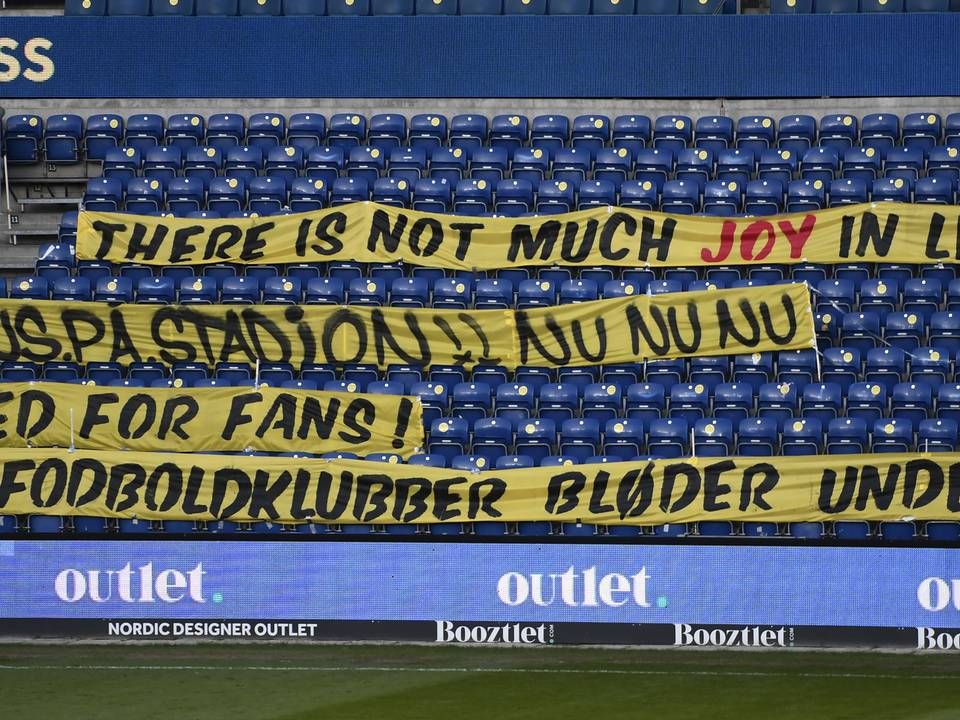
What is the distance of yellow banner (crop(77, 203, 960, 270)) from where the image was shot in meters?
18.8

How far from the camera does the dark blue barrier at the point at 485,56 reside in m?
21.6

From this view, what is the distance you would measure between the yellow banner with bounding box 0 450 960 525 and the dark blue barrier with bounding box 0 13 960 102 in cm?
761

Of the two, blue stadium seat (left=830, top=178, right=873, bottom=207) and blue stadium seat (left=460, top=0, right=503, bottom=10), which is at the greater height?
blue stadium seat (left=460, top=0, right=503, bottom=10)

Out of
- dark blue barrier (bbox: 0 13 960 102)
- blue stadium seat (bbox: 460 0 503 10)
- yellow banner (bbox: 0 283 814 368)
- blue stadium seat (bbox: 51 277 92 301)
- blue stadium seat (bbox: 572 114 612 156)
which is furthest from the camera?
blue stadium seat (bbox: 460 0 503 10)

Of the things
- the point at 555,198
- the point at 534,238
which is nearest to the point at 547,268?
the point at 534,238

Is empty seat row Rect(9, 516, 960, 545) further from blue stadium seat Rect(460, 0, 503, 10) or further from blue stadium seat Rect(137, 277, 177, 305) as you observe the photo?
blue stadium seat Rect(460, 0, 503, 10)

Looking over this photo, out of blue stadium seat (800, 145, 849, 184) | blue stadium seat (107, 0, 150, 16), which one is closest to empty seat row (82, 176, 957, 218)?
blue stadium seat (800, 145, 849, 184)

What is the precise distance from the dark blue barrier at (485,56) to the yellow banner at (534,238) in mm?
3417

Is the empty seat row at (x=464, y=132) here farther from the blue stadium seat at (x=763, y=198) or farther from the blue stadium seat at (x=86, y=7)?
the blue stadium seat at (x=86, y=7)

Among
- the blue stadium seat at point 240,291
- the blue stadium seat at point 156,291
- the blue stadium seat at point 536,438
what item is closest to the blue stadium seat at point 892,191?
the blue stadium seat at point 536,438

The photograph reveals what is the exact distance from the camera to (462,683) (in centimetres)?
1322

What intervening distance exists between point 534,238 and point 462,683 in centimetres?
743

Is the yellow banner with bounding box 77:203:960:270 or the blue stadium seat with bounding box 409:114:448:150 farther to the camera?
the blue stadium seat with bounding box 409:114:448:150

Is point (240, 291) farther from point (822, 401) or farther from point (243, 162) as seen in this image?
point (822, 401)
